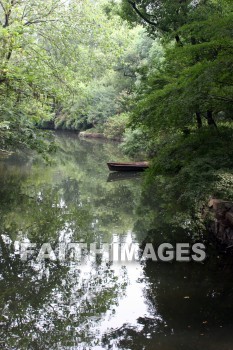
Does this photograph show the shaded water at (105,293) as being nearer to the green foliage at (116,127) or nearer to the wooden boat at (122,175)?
the wooden boat at (122,175)

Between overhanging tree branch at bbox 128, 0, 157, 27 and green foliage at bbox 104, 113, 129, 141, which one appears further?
green foliage at bbox 104, 113, 129, 141

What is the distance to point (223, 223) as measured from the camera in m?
7.56

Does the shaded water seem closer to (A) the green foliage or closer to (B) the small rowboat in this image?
(B) the small rowboat

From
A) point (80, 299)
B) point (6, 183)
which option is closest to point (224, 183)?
point (80, 299)

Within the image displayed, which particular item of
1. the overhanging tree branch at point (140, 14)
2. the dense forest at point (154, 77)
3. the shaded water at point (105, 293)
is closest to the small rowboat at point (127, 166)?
the dense forest at point (154, 77)

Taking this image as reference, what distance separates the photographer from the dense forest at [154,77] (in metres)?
6.57

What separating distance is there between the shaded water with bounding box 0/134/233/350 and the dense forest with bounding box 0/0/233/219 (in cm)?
155

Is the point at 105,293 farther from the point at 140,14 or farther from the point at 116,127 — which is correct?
the point at 116,127

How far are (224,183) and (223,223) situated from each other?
108 cm

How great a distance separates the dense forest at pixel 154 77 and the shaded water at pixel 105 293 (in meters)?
1.55

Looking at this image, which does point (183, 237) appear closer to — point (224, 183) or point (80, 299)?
point (224, 183)

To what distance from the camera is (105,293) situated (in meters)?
6.00

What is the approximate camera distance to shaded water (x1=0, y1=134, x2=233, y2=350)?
4.70 m

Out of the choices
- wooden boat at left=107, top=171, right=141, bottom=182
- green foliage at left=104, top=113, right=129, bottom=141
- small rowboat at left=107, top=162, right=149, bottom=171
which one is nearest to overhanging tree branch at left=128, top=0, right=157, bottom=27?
wooden boat at left=107, top=171, right=141, bottom=182
